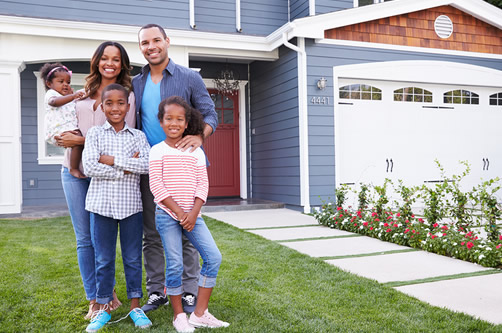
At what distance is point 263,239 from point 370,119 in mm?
3703

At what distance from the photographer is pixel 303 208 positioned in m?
7.02

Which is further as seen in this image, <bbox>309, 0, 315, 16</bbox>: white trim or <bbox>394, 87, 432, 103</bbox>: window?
<bbox>309, 0, 315, 16</bbox>: white trim

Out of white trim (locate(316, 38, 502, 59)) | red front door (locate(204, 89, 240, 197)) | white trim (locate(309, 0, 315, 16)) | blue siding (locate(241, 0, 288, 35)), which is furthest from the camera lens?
red front door (locate(204, 89, 240, 197))

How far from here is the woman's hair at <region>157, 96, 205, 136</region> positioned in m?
2.30

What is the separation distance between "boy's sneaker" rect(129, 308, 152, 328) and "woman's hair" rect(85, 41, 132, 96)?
1193 mm

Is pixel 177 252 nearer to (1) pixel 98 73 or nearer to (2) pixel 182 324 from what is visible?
(2) pixel 182 324

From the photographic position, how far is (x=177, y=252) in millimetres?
2289

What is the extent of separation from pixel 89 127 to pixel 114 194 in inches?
16.5

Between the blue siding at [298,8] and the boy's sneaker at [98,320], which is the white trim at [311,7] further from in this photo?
the boy's sneaker at [98,320]

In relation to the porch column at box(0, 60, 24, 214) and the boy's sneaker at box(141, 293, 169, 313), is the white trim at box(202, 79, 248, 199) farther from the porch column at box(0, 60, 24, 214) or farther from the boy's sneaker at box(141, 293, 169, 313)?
the boy's sneaker at box(141, 293, 169, 313)

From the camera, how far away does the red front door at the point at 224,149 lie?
28.4 feet

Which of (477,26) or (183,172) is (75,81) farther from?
(477,26)

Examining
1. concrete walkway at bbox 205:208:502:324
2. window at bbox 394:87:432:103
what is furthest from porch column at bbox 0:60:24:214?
window at bbox 394:87:432:103

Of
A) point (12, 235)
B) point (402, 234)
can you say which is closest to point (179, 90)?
point (402, 234)
